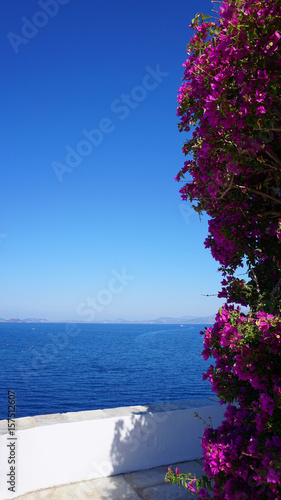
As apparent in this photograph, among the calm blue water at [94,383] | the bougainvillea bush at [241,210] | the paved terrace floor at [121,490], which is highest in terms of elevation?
the bougainvillea bush at [241,210]

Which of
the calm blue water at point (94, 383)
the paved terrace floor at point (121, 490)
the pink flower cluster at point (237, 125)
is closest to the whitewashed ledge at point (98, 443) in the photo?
the paved terrace floor at point (121, 490)

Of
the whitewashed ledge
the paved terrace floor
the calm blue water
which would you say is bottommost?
the calm blue water

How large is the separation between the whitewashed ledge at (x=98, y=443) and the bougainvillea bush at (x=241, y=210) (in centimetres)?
183

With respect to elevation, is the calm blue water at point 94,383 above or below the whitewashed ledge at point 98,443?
below

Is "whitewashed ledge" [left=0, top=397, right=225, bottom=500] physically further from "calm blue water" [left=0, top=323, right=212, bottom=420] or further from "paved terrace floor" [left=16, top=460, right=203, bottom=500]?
"calm blue water" [left=0, top=323, right=212, bottom=420]

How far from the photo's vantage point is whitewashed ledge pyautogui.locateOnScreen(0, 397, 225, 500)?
12.8ft

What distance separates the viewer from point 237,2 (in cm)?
230

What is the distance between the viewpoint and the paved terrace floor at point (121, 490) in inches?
155

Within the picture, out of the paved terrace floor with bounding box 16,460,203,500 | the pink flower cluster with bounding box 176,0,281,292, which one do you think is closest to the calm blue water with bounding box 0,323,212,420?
the paved terrace floor with bounding box 16,460,203,500

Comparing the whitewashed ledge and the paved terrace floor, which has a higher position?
the whitewashed ledge

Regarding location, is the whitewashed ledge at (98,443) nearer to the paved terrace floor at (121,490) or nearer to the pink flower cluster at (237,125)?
the paved terrace floor at (121,490)

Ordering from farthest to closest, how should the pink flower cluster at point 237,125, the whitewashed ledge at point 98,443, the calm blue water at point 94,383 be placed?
the calm blue water at point 94,383
the whitewashed ledge at point 98,443
the pink flower cluster at point 237,125

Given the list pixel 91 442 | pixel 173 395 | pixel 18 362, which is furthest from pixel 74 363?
pixel 91 442

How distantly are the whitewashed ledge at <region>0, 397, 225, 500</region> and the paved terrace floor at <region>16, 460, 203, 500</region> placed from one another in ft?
0.28
